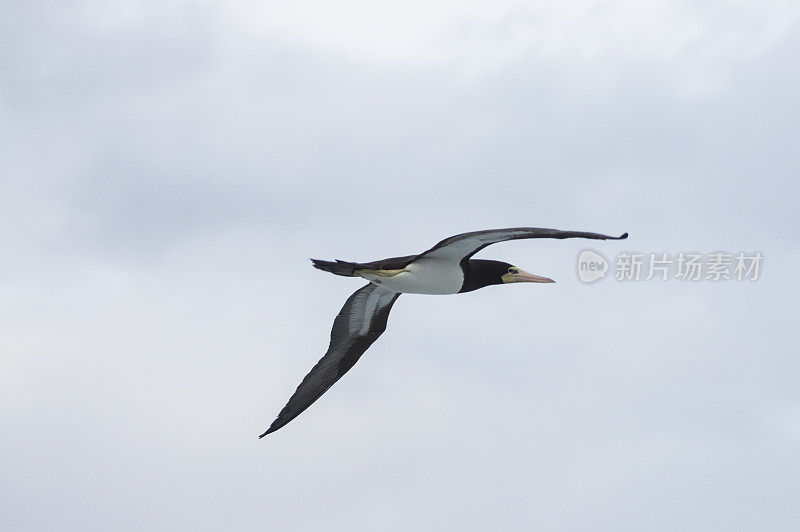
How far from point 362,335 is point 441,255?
2869 millimetres

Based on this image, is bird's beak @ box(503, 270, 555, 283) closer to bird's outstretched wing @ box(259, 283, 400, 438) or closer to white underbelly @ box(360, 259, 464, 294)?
white underbelly @ box(360, 259, 464, 294)

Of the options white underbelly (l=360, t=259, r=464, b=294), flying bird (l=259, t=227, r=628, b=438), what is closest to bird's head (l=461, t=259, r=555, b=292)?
flying bird (l=259, t=227, r=628, b=438)

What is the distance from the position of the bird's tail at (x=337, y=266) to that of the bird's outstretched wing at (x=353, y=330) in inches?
65.8

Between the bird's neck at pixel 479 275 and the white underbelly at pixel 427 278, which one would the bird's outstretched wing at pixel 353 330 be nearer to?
the white underbelly at pixel 427 278

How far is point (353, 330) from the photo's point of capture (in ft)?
65.6

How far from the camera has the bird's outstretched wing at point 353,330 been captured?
63.8ft

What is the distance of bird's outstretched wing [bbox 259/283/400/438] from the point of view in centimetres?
1944

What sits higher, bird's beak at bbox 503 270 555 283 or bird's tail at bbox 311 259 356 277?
bird's tail at bbox 311 259 356 277

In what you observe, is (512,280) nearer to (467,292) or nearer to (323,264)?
(467,292)

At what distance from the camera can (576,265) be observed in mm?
20250

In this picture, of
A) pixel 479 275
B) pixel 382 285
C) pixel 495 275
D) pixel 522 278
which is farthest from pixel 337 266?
pixel 522 278

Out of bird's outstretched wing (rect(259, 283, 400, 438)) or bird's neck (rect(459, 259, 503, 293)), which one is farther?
bird's outstretched wing (rect(259, 283, 400, 438))

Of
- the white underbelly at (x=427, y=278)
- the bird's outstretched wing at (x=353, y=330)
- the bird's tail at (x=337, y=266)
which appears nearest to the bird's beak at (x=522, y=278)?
the white underbelly at (x=427, y=278)

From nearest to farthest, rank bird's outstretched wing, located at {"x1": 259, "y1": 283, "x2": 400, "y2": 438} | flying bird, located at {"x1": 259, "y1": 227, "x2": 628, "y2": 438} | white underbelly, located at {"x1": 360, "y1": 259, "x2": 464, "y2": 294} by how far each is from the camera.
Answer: flying bird, located at {"x1": 259, "y1": 227, "x2": 628, "y2": 438} < white underbelly, located at {"x1": 360, "y1": 259, "x2": 464, "y2": 294} < bird's outstretched wing, located at {"x1": 259, "y1": 283, "x2": 400, "y2": 438}
